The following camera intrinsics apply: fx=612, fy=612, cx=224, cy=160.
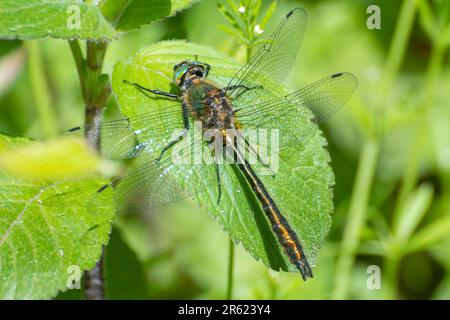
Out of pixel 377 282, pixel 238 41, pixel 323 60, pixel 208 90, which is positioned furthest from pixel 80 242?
pixel 323 60

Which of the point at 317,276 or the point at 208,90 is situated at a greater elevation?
the point at 208,90

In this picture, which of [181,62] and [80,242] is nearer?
[80,242]

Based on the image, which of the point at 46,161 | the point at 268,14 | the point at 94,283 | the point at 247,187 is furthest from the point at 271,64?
the point at 46,161

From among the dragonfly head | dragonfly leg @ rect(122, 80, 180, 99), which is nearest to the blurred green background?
the dragonfly head

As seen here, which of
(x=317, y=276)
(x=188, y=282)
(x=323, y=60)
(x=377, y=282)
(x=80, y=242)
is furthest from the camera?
(x=323, y=60)

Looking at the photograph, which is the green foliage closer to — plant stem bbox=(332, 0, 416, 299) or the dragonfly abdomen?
the dragonfly abdomen

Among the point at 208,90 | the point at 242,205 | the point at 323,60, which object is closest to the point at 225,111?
the point at 208,90
